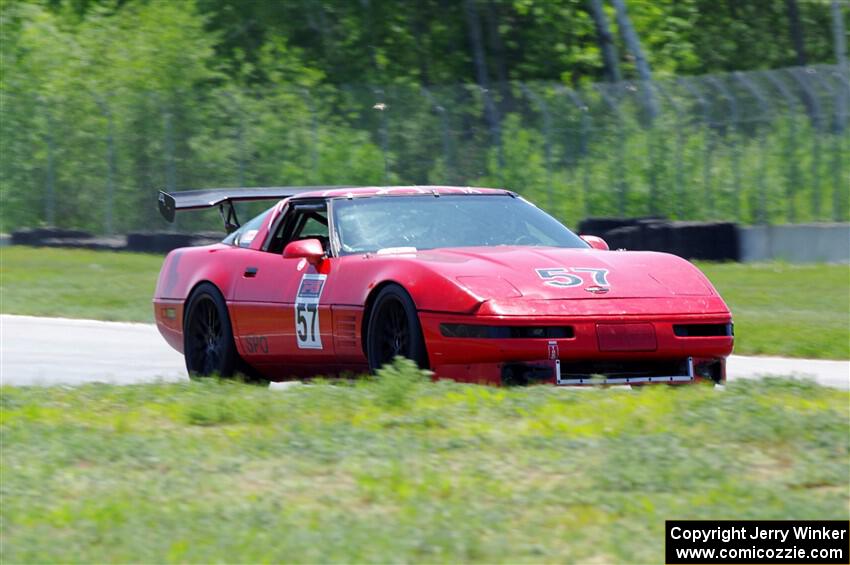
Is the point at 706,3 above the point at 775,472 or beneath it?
above

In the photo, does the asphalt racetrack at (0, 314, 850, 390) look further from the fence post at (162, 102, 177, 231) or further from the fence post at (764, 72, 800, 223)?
the fence post at (162, 102, 177, 231)

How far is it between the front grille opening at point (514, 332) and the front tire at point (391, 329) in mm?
340

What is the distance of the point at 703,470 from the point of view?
581cm

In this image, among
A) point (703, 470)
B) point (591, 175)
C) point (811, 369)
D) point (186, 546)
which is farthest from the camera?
point (591, 175)

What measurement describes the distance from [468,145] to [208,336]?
16.6 meters

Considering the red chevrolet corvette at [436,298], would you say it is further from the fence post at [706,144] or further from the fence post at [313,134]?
the fence post at [313,134]

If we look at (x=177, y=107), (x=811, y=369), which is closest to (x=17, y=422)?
(x=811, y=369)

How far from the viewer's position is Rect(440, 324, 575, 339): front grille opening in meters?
8.24

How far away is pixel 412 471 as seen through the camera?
5.99 metres

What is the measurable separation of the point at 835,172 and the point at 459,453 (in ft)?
60.0

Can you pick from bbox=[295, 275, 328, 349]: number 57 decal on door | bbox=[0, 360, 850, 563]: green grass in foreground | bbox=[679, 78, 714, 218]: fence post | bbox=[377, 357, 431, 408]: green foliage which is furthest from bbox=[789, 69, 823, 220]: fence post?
bbox=[377, 357, 431, 408]: green foliage

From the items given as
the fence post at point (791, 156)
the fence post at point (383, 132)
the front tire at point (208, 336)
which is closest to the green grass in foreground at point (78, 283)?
the fence post at point (383, 132)

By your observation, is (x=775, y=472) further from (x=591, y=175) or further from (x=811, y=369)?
(x=591, y=175)

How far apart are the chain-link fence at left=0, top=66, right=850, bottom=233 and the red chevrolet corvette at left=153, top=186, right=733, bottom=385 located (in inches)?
543
